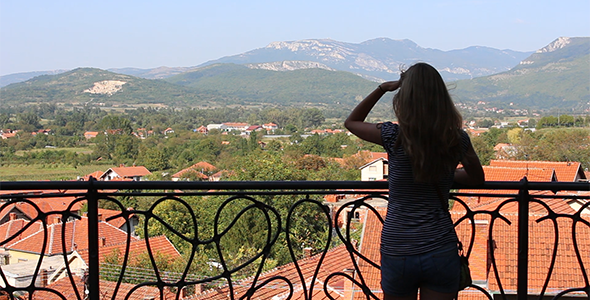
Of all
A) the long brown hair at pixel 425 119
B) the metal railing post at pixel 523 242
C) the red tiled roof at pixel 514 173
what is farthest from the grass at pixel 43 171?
the long brown hair at pixel 425 119

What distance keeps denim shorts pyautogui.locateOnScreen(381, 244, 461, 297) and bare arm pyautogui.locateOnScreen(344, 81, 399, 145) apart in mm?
494

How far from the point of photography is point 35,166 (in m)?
84.5

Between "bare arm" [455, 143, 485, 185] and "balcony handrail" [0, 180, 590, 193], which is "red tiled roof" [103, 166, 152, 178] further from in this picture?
"bare arm" [455, 143, 485, 185]

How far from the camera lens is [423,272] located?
2.17 m

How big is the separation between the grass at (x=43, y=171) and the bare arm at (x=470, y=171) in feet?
236

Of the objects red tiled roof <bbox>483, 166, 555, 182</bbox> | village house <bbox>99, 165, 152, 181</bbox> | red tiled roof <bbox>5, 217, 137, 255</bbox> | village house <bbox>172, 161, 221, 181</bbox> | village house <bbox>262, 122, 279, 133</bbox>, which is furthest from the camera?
village house <bbox>262, 122, 279, 133</bbox>

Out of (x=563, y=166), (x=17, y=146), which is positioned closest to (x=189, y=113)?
(x=17, y=146)

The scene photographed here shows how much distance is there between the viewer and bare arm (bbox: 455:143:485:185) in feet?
7.36

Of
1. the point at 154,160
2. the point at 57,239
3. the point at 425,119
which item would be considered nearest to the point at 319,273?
the point at 425,119

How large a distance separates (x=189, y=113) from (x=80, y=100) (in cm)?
4517

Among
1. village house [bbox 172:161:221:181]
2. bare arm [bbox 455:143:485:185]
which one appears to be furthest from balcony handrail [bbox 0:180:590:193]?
village house [bbox 172:161:221:181]

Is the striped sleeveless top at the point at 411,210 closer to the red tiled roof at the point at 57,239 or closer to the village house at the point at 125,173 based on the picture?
the red tiled roof at the point at 57,239

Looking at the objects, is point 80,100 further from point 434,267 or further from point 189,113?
point 434,267

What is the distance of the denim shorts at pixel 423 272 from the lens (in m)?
2.16
